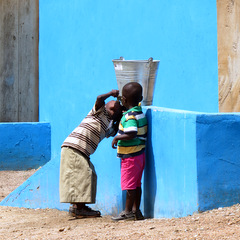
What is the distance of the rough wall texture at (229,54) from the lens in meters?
5.42

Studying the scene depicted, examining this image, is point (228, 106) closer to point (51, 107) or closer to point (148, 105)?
point (148, 105)

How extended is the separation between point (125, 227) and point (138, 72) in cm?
138

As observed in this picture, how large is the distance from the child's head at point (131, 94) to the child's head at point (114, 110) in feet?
0.82

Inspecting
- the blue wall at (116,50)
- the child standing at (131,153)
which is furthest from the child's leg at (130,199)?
the blue wall at (116,50)

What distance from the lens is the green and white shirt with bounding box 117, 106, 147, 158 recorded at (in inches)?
178

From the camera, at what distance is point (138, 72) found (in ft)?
15.7

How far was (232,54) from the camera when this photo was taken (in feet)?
17.8

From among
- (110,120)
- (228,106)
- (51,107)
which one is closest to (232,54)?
(228,106)

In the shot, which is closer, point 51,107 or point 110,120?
point 110,120

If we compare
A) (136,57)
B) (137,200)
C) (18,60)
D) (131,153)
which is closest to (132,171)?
(131,153)

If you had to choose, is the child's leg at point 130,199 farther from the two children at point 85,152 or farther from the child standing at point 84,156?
the child standing at point 84,156

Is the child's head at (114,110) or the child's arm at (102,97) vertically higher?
the child's arm at (102,97)

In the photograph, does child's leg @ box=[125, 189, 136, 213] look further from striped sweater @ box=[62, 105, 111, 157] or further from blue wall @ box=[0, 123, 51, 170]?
blue wall @ box=[0, 123, 51, 170]

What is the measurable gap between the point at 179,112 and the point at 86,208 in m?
1.47
